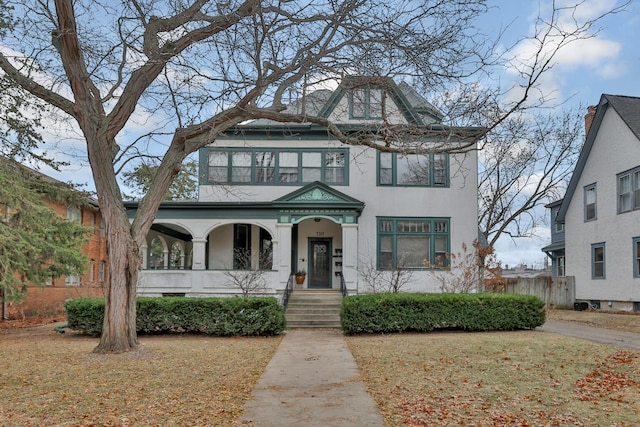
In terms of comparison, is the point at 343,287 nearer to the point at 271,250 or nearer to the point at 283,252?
the point at 283,252

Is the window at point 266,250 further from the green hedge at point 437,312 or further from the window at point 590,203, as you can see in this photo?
the window at point 590,203

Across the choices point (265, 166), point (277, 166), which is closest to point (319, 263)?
point (277, 166)

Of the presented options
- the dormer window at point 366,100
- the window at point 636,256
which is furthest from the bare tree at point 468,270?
the dormer window at point 366,100

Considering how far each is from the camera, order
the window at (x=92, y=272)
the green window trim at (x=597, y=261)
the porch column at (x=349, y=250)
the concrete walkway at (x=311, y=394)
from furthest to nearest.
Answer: the window at (x=92, y=272)
the green window trim at (x=597, y=261)
the porch column at (x=349, y=250)
the concrete walkway at (x=311, y=394)

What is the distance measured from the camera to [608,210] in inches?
910

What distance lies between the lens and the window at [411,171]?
70.9ft

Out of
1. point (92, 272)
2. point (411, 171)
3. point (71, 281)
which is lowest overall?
point (71, 281)

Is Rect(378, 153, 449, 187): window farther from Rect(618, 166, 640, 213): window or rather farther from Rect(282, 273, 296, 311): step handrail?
Rect(618, 166, 640, 213): window

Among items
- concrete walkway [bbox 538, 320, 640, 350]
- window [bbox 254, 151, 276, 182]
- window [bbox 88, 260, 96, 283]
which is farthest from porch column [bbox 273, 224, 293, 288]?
window [bbox 88, 260, 96, 283]

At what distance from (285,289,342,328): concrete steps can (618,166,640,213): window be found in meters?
11.5

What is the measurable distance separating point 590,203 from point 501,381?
1890cm

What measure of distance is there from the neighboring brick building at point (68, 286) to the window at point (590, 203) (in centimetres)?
1960

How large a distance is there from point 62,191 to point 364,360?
457 inches

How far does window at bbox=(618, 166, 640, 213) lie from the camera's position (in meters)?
21.2
